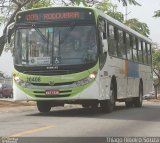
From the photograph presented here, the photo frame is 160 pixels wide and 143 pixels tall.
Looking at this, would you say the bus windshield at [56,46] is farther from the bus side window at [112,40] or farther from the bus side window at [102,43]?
the bus side window at [112,40]

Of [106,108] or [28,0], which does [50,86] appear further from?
[28,0]

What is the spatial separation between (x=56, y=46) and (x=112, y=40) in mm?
3205

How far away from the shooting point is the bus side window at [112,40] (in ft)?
65.7

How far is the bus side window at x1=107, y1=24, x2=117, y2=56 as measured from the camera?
20.0 m

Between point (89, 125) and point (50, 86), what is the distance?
3.46 m

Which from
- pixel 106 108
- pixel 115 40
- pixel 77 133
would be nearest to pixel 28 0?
pixel 115 40

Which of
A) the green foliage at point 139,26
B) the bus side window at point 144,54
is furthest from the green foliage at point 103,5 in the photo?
the green foliage at point 139,26

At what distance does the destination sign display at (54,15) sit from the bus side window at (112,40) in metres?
1.93

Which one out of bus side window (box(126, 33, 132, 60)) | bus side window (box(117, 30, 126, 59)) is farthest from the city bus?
bus side window (box(126, 33, 132, 60))

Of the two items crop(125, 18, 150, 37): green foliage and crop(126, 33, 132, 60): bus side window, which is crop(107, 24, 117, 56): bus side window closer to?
crop(126, 33, 132, 60): bus side window

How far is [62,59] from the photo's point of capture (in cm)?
1783

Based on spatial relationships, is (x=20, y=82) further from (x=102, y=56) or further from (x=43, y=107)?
(x=102, y=56)

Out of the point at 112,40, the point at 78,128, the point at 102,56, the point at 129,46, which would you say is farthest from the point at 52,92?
the point at 129,46

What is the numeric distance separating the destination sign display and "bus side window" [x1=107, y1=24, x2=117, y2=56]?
6.33ft
